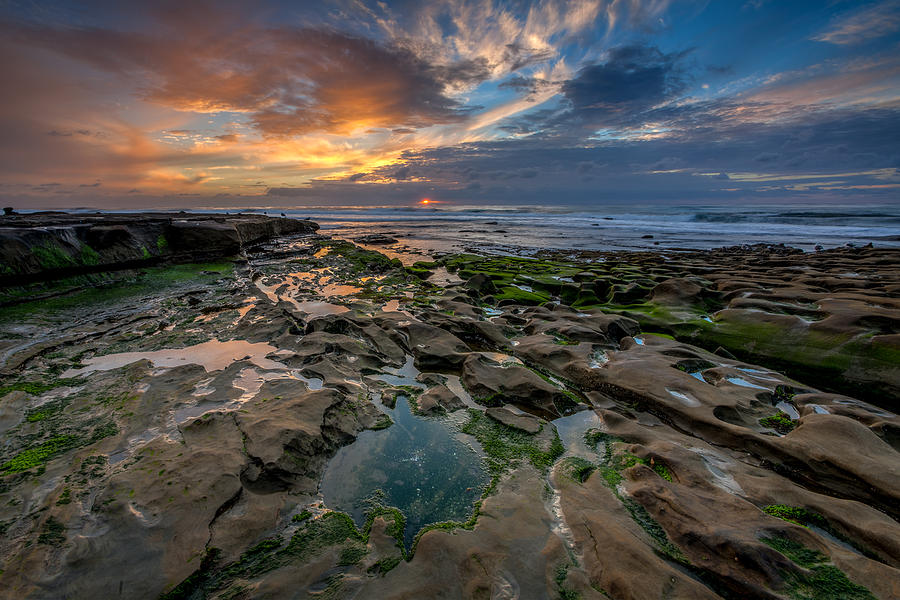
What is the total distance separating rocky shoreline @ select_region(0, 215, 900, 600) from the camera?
9.05 feet

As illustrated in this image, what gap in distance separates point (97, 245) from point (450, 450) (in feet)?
47.5

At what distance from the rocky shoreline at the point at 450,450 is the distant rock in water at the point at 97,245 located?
0.39m

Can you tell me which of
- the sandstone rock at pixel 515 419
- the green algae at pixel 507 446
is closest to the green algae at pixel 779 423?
the green algae at pixel 507 446

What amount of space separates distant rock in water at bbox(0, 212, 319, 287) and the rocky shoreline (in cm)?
39

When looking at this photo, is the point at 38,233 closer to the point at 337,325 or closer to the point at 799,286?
the point at 337,325

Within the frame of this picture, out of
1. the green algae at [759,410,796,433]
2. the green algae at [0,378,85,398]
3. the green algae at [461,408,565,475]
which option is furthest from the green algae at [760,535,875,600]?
the green algae at [0,378,85,398]

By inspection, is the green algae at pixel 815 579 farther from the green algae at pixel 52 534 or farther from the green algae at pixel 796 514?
the green algae at pixel 52 534

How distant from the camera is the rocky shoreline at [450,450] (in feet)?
9.05

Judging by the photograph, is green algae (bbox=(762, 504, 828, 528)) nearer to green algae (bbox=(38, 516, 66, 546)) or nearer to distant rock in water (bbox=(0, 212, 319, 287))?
green algae (bbox=(38, 516, 66, 546))

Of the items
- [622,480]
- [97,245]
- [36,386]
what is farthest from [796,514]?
[97,245]

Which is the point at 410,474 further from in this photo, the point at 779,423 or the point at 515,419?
the point at 779,423

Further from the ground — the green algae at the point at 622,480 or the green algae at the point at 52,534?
the green algae at the point at 52,534

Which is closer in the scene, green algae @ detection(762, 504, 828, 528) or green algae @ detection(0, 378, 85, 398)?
green algae @ detection(762, 504, 828, 528)

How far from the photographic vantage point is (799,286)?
11273 mm
